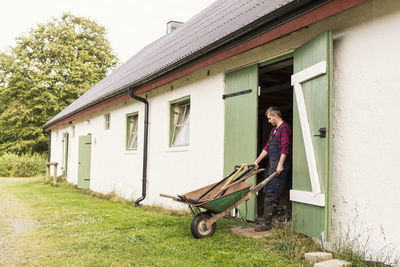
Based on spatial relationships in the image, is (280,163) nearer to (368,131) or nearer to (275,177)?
(275,177)

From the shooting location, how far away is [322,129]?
4582mm

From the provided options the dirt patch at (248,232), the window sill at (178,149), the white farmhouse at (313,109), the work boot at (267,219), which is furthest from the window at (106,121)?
the work boot at (267,219)

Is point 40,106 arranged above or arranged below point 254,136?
above

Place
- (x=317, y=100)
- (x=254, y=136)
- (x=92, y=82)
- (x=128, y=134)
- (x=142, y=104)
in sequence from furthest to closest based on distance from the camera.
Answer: (x=92, y=82)
(x=128, y=134)
(x=142, y=104)
(x=254, y=136)
(x=317, y=100)

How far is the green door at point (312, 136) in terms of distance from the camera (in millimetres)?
4527

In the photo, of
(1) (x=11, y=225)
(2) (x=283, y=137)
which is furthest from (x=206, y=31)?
(1) (x=11, y=225)

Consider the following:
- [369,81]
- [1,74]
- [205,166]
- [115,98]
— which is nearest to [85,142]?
[115,98]

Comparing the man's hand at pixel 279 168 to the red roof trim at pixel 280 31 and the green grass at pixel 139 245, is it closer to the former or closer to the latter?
the green grass at pixel 139 245

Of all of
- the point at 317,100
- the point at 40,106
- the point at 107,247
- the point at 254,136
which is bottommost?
the point at 107,247

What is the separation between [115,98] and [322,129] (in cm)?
847

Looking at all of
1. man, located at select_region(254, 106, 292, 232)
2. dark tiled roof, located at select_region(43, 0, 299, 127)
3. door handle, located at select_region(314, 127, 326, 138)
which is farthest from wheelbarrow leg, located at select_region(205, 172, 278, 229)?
dark tiled roof, located at select_region(43, 0, 299, 127)

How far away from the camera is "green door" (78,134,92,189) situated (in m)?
14.8

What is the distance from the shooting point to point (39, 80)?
3073 cm

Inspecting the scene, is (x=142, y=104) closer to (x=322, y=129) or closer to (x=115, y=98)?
(x=115, y=98)
